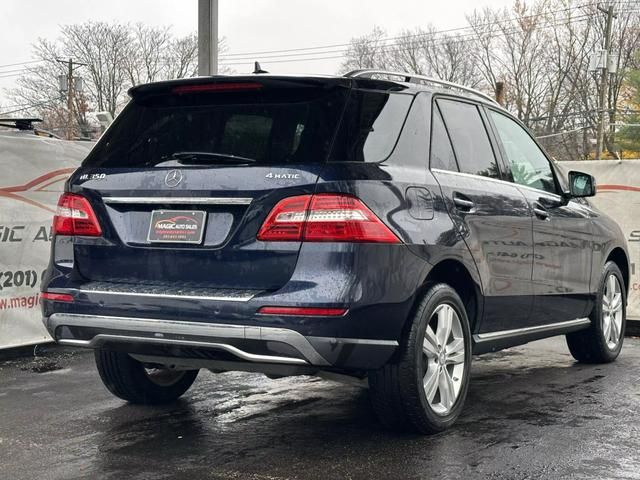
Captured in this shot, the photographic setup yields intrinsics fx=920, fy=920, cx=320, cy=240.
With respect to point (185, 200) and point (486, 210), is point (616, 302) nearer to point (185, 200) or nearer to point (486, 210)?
point (486, 210)

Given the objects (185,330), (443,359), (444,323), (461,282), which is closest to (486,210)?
(461,282)

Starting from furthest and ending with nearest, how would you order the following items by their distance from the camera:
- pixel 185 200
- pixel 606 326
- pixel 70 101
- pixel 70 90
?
pixel 70 90 → pixel 70 101 → pixel 606 326 → pixel 185 200

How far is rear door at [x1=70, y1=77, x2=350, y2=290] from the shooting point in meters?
4.17

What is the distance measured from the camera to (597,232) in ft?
22.3

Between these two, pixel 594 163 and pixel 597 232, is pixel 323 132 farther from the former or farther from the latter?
pixel 594 163

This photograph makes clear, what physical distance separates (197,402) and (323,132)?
7.11 feet

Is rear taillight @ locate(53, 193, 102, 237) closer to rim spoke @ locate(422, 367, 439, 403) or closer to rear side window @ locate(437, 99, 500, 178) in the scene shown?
rim spoke @ locate(422, 367, 439, 403)

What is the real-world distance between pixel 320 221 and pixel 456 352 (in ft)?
4.13

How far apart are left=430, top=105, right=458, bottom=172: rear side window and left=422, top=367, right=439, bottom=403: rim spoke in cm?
107

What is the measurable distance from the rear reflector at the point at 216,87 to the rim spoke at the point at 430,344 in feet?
4.88

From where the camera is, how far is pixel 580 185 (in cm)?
650

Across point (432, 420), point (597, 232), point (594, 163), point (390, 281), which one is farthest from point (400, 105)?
point (594, 163)

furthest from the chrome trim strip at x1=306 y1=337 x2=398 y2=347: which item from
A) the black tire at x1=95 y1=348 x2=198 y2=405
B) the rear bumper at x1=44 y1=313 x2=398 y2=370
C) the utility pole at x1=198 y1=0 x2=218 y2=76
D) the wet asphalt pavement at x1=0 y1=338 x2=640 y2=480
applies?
the utility pole at x1=198 y1=0 x2=218 y2=76

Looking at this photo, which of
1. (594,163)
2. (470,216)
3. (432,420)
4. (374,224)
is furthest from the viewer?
(594,163)
